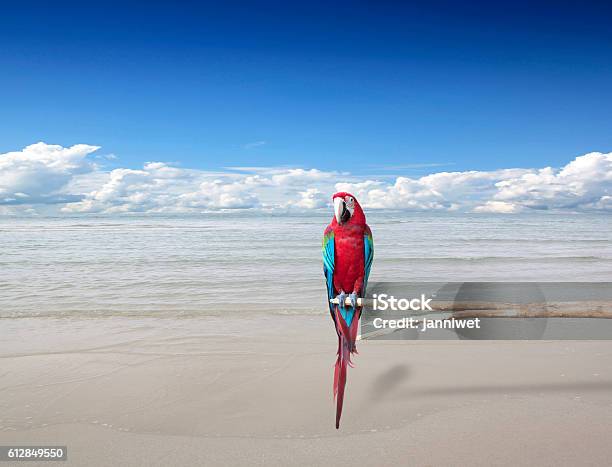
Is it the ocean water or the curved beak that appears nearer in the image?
the curved beak

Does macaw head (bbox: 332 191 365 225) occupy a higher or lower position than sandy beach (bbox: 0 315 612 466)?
higher

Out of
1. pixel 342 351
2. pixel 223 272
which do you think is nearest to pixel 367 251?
pixel 342 351

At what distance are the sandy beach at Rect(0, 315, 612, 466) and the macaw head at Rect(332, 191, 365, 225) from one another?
73.4 inches

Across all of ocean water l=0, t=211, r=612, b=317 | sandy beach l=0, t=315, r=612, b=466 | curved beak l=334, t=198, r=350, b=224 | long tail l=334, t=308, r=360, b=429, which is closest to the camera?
long tail l=334, t=308, r=360, b=429

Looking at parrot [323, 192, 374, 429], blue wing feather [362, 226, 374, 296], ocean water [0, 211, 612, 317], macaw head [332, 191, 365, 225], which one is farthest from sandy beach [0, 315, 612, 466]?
ocean water [0, 211, 612, 317]

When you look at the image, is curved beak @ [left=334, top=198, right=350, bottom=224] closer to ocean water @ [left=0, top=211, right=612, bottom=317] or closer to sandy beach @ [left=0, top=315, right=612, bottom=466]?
sandy beach @ [left=0, top=315, right=612, bottom=466]

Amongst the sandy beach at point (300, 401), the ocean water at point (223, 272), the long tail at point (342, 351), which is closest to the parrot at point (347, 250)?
the long tail at point (342, 351)

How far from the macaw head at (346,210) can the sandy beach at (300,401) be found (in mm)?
1865

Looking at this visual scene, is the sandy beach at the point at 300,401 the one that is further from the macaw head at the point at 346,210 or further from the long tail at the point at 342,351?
the macaw head at the point at 346,210

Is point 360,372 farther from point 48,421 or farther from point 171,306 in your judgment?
point 171,306

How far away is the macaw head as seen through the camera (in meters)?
2.81

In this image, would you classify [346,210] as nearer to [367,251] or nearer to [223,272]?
[367,251]

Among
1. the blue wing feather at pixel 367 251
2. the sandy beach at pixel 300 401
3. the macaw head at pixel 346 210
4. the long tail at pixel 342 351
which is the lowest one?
the sandy beach at pixel 300 401

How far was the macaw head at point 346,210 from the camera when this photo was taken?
111 inches
